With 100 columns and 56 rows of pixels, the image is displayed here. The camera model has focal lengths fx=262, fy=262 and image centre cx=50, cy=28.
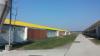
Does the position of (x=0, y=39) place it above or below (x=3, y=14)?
below

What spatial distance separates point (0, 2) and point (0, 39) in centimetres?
1094

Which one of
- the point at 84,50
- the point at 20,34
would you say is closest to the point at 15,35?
the point at 20,34

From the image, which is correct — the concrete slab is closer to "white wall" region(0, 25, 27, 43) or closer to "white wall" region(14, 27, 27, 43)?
"white wall" region(0, 25, 27, 43)

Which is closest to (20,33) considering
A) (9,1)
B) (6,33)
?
(6,33)

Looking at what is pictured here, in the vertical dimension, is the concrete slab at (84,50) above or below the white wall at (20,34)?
below

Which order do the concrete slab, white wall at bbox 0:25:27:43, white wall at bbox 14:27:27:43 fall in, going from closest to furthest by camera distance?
the concrete slab < white wall at bbox 0:25:27:43 < white wall at bbox 14:27:27:43

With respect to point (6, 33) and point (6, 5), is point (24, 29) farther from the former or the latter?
point (6, 5)

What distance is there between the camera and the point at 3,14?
77.5 feet

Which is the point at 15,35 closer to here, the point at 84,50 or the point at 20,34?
the point at 20,34

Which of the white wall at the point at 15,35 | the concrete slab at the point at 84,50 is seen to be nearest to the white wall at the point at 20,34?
the white wall at the point at 15,35

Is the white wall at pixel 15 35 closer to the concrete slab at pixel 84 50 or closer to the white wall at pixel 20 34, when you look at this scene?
the white wall at pixel 20 34

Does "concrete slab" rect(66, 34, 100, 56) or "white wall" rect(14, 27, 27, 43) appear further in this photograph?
"white wall" rect(14, 27, 27, 43)

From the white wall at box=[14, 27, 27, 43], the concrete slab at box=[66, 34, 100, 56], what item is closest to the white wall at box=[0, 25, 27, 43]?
the white wall at box=[14, 27, 27, 43]

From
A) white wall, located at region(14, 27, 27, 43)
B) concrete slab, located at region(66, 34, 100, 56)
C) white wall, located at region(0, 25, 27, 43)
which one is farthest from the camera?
white wall, located at region(14, 27, 27, 43)
